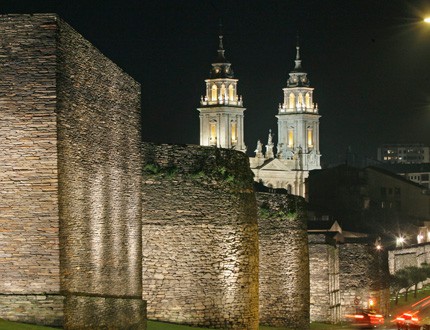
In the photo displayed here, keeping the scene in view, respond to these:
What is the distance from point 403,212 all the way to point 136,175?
98.5 m

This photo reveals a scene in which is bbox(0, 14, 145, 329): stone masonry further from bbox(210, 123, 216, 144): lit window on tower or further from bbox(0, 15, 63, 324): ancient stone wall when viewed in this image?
bbox(210, 123, 216, 144): lit window on tower

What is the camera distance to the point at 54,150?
21062mm

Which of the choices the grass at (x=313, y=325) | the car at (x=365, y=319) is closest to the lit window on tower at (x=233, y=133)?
the grass at (x=313, y=325)

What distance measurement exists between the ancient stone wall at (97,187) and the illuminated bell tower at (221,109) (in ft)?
510

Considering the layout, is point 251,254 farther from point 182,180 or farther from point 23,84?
point 23,84

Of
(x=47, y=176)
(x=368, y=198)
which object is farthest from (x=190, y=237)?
(x=368, y=198)

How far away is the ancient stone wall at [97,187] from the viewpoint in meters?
21.8

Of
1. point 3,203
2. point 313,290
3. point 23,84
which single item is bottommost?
point 313,290

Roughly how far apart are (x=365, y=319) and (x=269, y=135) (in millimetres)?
148240

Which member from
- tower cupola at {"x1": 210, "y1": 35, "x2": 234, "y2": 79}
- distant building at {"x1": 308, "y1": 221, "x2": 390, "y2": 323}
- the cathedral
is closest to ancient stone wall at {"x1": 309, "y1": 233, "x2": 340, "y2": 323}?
distant building at {"x1": 308, "y1": 221, "x2": 390, "y2": 323}

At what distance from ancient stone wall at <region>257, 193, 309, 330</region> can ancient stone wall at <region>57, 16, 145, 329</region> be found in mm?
8944

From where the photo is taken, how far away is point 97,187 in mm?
24500

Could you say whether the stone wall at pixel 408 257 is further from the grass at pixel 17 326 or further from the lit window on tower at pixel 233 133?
the lit window on tower at pixel 233 133

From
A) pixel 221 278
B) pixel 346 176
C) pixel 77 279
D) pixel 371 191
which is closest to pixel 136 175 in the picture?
pixel 221 278
